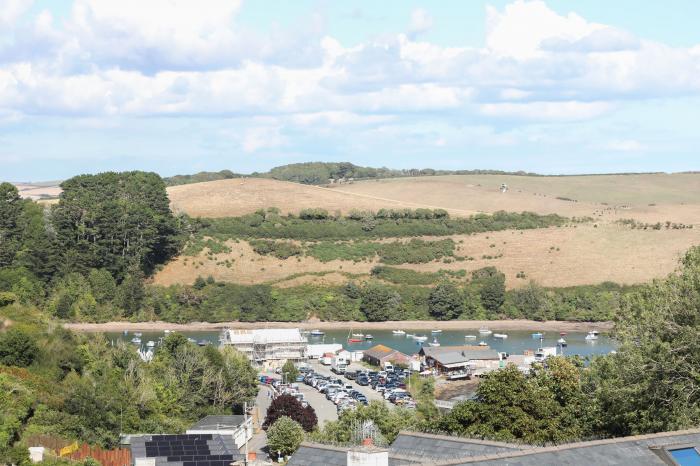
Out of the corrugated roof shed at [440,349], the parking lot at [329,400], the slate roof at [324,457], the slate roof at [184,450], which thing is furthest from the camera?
the corrugated roof shed at [440,349]

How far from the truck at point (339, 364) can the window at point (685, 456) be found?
6306 centimetres

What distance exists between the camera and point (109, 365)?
5816 cm

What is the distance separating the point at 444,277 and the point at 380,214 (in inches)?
959

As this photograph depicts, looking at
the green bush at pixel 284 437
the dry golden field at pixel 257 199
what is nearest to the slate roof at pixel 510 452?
the green bush at pixel 284 437

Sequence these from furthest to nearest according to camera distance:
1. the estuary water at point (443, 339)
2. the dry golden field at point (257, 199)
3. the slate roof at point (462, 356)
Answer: the dry golden field at point (257, 199)
the estuary water at point (443, 339)
the slate roof at point (462, 356)

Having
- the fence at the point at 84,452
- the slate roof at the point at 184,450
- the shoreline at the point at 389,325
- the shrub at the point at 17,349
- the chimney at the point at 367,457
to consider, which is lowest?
the shoreline at the point at 389,325

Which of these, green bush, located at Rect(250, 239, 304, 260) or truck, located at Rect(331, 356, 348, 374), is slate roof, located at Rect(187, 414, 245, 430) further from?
green bush, located at Rect(250, 239, 304, 260)

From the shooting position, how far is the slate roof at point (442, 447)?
23141mm

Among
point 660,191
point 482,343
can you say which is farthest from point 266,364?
point 660,191

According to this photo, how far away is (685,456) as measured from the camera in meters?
21.2

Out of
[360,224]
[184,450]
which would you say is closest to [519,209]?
[360,224]

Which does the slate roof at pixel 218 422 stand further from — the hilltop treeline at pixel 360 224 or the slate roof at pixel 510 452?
the hilltop treeline at pixel 360 224

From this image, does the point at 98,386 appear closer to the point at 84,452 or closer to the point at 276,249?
the point at 84,452

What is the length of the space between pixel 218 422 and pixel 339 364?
32040 millimetres
